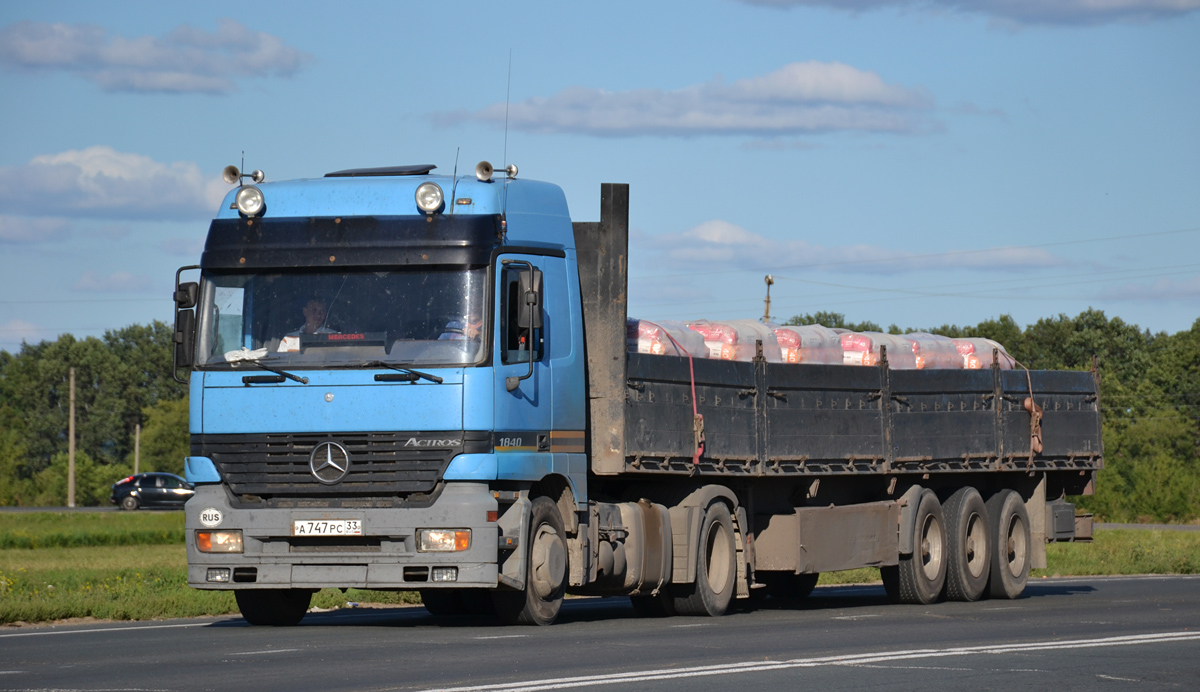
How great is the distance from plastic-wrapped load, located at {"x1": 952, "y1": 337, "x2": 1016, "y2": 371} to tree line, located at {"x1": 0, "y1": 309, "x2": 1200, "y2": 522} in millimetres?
37102

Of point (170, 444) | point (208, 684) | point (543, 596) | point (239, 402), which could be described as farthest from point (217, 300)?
point (170, 444)

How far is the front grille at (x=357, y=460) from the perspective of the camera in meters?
12.1

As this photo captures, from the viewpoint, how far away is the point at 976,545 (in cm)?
1886

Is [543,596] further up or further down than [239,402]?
further down

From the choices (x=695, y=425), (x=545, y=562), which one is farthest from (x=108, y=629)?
(x=695, y=425)

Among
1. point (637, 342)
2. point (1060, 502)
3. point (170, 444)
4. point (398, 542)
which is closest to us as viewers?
point (398, 542)

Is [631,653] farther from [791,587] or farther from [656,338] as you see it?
[791,587]

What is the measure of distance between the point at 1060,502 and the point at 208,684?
46.0ft

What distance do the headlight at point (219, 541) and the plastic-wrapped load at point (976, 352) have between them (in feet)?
31.4

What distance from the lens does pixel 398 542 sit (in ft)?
40.1

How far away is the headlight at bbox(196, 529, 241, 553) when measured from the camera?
1245 centimetres

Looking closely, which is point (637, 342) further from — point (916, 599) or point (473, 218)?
point (916, 599)

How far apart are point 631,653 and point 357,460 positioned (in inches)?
109

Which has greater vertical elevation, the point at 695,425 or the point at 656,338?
the point at 656,338
